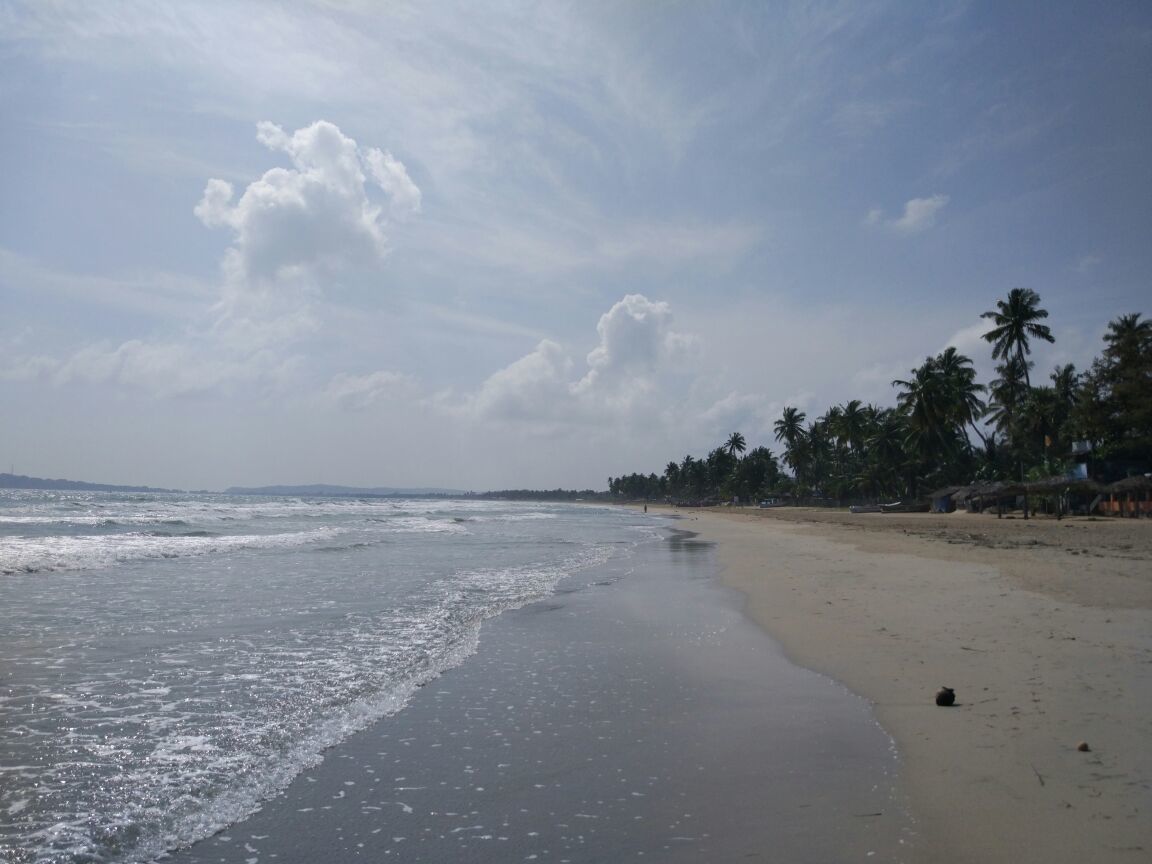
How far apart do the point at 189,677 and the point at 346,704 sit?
2.06 m

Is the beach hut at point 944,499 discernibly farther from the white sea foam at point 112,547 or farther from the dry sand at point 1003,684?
the white sea foam at point 112,547

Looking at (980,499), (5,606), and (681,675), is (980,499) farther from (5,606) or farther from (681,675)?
(5,606)

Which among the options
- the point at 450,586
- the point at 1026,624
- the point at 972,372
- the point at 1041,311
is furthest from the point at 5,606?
the point at 972,372

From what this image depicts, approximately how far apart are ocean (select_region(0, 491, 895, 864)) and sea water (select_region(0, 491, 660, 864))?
0.03 meters

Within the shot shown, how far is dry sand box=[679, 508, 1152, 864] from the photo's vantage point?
3.77m

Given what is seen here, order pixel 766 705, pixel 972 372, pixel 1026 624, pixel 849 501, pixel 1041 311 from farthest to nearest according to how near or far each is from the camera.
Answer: pixel 849 501 → pixel 972 372 → pixel 1041 311 → pixel 1026 624 → pixel 766 705

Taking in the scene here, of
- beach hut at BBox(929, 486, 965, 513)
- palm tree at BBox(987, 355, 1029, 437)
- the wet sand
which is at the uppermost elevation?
palm tree at BBox(987, 355, 1029, 437)

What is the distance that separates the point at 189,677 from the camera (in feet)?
23.8

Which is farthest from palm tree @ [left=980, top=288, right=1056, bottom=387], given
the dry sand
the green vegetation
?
the dry sand

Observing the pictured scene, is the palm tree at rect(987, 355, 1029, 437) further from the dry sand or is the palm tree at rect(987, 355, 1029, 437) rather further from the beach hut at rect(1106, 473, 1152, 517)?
the dry sand

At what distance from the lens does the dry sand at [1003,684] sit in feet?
12.4

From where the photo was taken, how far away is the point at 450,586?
578 inches

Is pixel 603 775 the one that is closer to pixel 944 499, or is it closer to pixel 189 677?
pixel 189 677

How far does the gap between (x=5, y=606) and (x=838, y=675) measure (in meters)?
13.1
